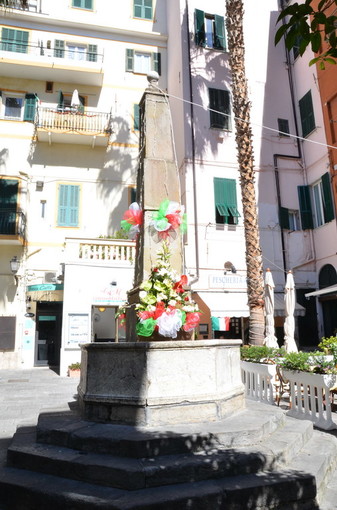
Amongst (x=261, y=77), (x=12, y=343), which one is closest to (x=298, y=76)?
(x=261, y=77)

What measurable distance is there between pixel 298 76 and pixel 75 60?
10303 millimetres

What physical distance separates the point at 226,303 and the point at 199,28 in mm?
12242

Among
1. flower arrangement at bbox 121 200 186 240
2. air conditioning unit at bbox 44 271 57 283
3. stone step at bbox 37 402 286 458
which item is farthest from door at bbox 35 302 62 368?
stone step at bbox 37 402 286 458

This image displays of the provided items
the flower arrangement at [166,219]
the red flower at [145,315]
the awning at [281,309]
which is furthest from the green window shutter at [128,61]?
the red flower at [145,315]

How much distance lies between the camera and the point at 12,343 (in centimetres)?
1544

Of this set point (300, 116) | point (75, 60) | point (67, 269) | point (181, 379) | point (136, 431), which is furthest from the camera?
point (300, 116)

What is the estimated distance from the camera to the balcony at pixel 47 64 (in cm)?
1695

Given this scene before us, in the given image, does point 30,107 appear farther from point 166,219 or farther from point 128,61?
point 166,219

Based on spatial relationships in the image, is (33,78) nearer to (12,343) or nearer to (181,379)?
(12,343)

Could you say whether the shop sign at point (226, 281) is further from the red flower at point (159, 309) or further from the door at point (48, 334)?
the red flower at point (159, 309)

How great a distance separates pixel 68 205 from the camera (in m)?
17.1

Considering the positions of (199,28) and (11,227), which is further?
(199,28)

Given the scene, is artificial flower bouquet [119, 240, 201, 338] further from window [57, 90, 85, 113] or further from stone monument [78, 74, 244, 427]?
window [57, 90, 85, 113]

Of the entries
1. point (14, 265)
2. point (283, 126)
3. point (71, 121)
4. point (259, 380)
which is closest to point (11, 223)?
point (14, 265)
